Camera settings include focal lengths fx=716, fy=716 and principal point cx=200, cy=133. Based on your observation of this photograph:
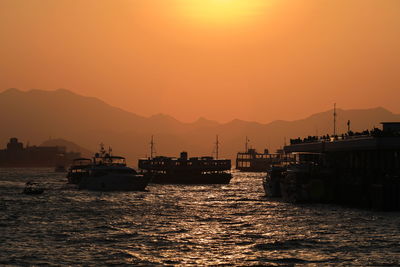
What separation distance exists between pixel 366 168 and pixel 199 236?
50.5 meters

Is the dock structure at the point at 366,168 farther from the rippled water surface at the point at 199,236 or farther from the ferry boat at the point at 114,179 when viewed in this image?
the ferry boat at the point at 114,179

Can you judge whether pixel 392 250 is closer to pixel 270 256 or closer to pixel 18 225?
pixel 270 256

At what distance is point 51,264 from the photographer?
166 feet

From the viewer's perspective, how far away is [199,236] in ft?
220

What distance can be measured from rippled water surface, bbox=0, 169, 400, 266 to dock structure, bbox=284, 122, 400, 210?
3.87m

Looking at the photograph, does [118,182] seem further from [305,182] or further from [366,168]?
[366,168]

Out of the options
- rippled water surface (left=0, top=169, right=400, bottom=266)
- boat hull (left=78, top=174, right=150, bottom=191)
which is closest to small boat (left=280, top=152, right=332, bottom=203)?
rippled water surface (left=0, top=169, right=400, bottom=266)

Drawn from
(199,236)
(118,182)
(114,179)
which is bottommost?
(199,236)

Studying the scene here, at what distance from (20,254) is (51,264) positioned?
5926 millimetres

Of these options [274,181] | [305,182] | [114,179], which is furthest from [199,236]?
[114,179]

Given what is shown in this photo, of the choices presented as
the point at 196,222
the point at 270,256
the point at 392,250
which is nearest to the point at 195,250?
the point at 270,256

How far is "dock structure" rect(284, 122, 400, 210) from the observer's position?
94.9 meters

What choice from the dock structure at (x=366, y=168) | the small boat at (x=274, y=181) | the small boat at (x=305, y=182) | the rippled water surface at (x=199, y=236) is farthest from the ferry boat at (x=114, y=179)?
the rippled water surface at (x=199, y=236)

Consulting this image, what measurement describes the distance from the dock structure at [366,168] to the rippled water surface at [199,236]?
12.7 feet
